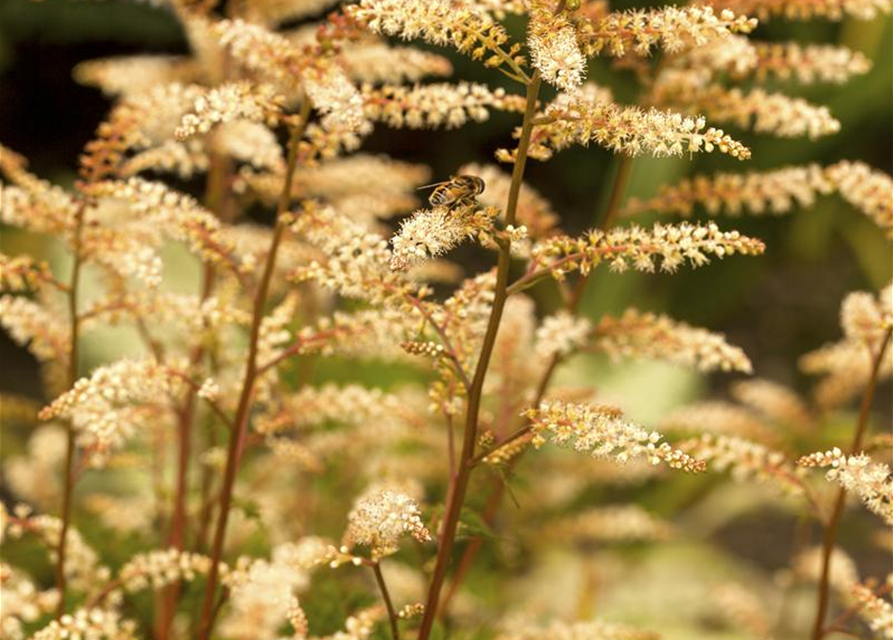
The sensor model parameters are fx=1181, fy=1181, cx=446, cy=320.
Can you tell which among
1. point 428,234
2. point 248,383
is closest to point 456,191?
point 428,234

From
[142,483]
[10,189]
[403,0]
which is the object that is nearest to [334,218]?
[403,0]

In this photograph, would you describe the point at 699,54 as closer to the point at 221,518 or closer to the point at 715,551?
the point at 221,518

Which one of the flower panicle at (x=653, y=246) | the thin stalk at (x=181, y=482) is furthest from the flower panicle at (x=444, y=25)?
the thin stalk at (x=181, y=482)

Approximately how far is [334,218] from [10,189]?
0.37m

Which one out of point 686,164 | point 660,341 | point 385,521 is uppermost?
point 686,164

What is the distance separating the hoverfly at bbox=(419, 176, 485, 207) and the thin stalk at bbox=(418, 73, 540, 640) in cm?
3

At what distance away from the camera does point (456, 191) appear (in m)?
0.95

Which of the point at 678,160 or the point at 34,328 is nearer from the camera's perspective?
the point at 34,328

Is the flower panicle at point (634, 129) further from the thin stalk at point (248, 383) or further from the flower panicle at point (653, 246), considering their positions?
the thin stalk at point (248, 383)

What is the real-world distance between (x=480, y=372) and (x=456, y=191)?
16 cm

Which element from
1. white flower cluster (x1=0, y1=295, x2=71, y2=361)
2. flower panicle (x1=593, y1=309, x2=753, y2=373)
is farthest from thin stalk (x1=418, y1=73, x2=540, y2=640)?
white flower cluster (x1=0, y1=295, x2=71, y2=361)

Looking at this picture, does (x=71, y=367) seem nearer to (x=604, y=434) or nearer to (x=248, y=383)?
(x=248, y=383)

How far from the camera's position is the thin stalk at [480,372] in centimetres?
95

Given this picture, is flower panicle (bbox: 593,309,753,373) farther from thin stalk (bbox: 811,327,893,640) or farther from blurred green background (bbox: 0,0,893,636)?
blurred green background (bbox: 0,0,893,636)
